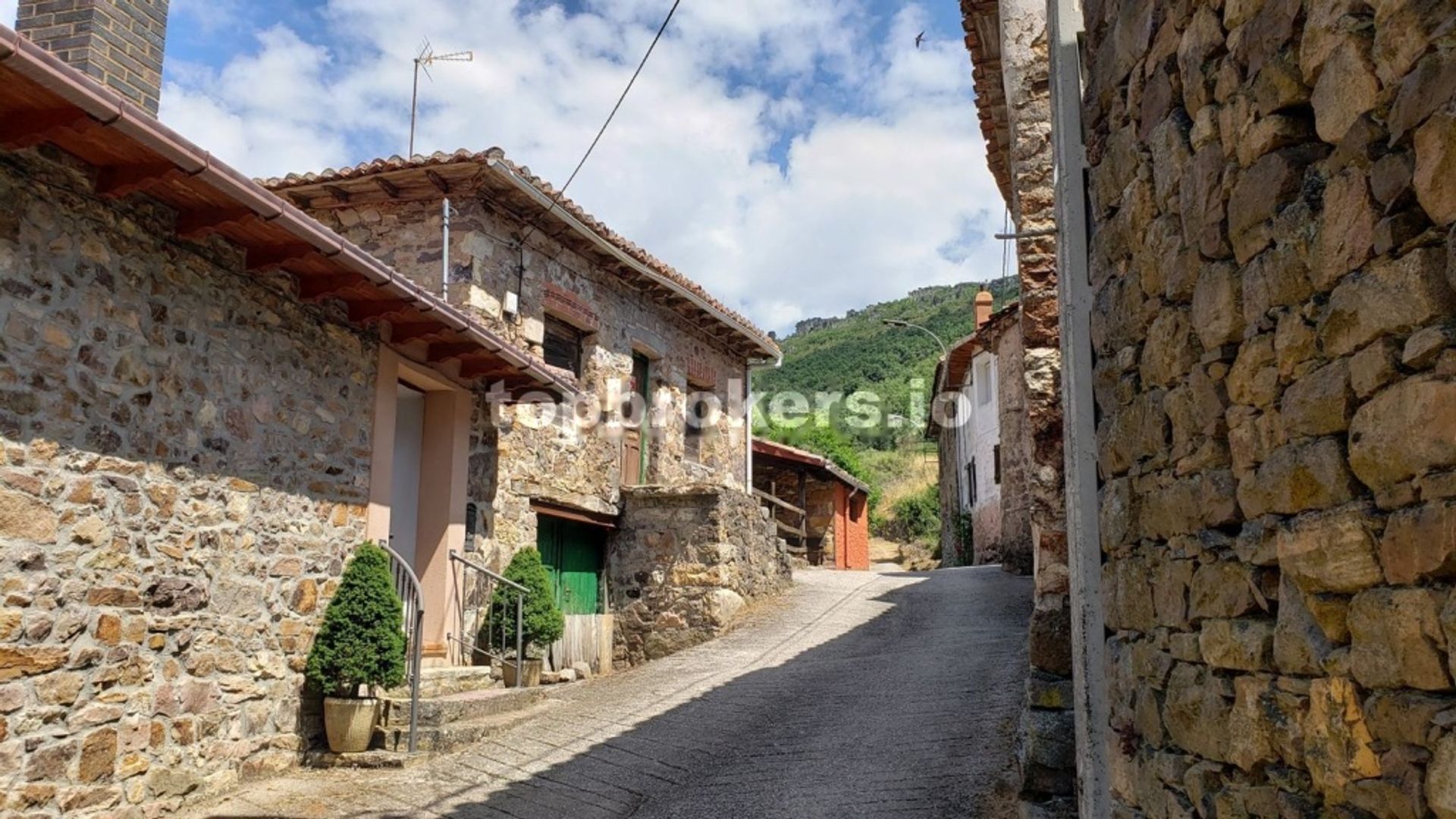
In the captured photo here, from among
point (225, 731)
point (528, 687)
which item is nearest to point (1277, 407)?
point (225, 731)

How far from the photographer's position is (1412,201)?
2.01 m

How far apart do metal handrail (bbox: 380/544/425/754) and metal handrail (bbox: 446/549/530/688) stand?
78 cm

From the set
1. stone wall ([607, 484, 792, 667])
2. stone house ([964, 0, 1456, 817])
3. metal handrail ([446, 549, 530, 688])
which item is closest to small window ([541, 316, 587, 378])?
stone wall ([607, 484, 792, 667])

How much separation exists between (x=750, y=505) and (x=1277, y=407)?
11.3 meters

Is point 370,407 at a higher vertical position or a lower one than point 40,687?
higher

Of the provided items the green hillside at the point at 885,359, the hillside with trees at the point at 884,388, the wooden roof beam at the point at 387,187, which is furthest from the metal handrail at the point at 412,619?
the green hillside at the point at 885,359

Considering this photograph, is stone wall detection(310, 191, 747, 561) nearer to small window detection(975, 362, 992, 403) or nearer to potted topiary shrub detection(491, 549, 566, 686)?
potted topiary shrub detection(491, 549, 566, 686)

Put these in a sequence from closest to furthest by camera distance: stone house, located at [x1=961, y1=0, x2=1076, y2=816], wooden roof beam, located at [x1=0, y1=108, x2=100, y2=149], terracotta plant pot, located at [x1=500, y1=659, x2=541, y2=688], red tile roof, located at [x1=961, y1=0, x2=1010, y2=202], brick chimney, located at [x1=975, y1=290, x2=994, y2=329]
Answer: stone house, located at [x1=961, y1=0, x2=1076, y2=816]
wooden roof beam, located at [x1=0, y1=108, x2=100, y2=149]
red tile roof, located at [x1=961, y1=0, x2=1010, y2=202]
terracotta plant pot, located at [x1=500, y1=659, x2=541, y2=688]
brick chimney, located at [x1=975, y1=290, x2=994, y2=329]

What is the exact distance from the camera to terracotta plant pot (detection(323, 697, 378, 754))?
7.44 m

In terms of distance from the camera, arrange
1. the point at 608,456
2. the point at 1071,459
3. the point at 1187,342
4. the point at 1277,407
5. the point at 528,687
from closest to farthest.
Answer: the point at 1277,407
the point at 1187,342
the point at 1071,459
the point at 528,687
the point at 608,456

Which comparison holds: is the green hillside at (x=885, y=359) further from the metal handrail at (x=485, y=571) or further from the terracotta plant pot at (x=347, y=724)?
the terracotta plant pot at (x=347, y=724)

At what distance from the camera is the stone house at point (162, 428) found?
5.40m

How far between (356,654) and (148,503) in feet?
6.26

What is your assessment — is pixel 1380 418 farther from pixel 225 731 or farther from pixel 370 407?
pixel 370 407
